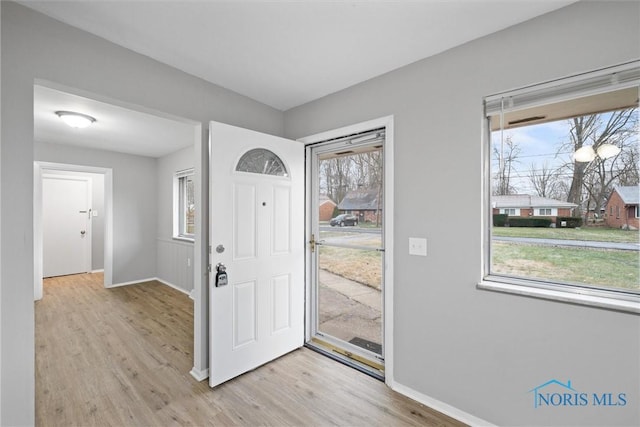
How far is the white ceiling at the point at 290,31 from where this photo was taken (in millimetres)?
1418

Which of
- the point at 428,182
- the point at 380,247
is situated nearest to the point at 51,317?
the point at 380,247

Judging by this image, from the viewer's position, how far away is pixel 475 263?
5.50 ft

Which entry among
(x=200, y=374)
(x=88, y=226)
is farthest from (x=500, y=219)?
(x=88, y=226)

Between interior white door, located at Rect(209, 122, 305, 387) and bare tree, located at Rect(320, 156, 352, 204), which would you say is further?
bare tree, located at Rect(320, 156, 352, 204)

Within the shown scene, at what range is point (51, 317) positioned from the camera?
3.27 meters

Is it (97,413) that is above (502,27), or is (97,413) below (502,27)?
below

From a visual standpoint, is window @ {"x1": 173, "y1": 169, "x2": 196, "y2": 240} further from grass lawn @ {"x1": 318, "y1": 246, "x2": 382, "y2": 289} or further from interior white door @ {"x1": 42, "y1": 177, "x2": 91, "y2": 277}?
grass lawn @ {"x1": 318, "y1": 246, "x2": 382, "y2": 289}

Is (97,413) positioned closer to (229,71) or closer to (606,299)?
(229,71)

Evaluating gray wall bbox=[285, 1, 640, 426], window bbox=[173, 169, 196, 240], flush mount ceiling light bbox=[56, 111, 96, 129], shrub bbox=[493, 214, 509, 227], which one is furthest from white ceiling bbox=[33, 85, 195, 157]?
shrub bbox=[493, 214, 509, 227]

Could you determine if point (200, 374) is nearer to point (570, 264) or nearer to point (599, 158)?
point (570, 264)

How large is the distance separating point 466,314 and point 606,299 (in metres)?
0.66

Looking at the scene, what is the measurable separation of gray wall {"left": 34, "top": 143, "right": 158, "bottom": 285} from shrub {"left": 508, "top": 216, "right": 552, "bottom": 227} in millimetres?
5599

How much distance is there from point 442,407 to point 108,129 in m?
4.61

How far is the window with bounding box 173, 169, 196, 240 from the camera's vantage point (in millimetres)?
4656
